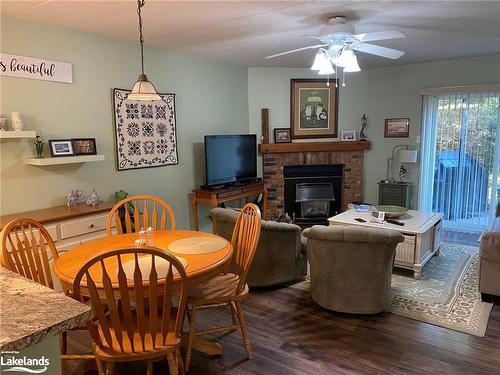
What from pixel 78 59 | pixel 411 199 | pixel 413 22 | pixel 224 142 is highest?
pixel 413 22

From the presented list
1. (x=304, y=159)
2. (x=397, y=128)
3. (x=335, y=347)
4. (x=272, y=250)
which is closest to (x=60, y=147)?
(x=272, y=250)

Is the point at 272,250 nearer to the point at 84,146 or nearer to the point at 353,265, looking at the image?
the point at 353,265

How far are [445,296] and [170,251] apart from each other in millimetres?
2523

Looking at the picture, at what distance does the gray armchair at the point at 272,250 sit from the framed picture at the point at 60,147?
1.46 meters

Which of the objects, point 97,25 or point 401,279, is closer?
point 97,25

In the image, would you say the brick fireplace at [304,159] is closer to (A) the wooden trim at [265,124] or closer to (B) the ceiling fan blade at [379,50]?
(A) the wooden trim at [265,124]

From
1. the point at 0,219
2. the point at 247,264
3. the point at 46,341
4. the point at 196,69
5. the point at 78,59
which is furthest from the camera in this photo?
the point at 196,69

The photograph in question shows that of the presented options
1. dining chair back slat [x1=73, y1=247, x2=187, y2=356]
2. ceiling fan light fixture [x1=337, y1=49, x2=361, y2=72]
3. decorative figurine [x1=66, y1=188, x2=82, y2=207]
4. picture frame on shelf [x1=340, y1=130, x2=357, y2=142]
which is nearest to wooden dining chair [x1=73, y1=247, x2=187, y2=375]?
dining chair back slat [x1=73, y1=247, x2=187, y2=356]

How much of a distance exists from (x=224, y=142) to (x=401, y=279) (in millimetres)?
2726

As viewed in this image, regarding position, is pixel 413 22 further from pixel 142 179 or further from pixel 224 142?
pixel 142 179

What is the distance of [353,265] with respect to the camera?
9.12 feet

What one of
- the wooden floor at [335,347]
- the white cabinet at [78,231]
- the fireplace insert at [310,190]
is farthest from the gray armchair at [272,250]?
the fireplace insert at [310,190]

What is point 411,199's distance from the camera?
19.0 feet

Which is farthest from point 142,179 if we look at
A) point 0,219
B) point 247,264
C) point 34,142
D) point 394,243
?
point 394,243
